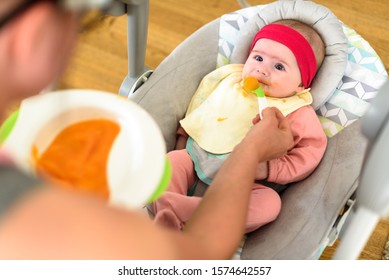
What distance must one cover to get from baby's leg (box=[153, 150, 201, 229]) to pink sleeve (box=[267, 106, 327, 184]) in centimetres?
20

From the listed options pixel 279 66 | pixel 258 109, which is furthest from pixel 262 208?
pixel 279 66

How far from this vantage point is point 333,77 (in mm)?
1161

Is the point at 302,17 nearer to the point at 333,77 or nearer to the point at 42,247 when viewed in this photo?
the point at 333,77

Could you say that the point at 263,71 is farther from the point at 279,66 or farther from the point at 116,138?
the point at 116,138

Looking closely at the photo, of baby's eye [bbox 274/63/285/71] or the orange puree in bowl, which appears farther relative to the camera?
baby's eye [bbox 274/63/285/71]

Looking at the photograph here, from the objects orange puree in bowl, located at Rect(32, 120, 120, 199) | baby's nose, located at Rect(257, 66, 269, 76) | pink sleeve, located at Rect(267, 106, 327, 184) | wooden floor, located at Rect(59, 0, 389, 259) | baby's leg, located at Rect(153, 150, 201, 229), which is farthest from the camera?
wooden floor, located at Rect(59, 0, 389, 259)

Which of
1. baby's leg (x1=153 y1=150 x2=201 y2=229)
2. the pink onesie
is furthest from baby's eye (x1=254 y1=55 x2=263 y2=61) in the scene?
baby's leg (x1=153 y1=150 x2=201 y2=229)

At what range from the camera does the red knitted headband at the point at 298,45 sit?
1147mm

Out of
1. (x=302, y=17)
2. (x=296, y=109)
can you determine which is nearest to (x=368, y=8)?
(x=302, y=17)

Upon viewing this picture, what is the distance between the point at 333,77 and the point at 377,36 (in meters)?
0.82

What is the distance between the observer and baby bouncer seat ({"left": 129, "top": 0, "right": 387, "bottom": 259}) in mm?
963

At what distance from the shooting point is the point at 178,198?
98cm

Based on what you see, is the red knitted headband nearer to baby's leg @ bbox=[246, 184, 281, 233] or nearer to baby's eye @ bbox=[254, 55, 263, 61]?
baby's eye @ bbox=[254, 55, 263, 61]

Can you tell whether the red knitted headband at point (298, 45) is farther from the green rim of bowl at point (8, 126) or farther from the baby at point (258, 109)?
the green rim of bowl at point (8, 126)
